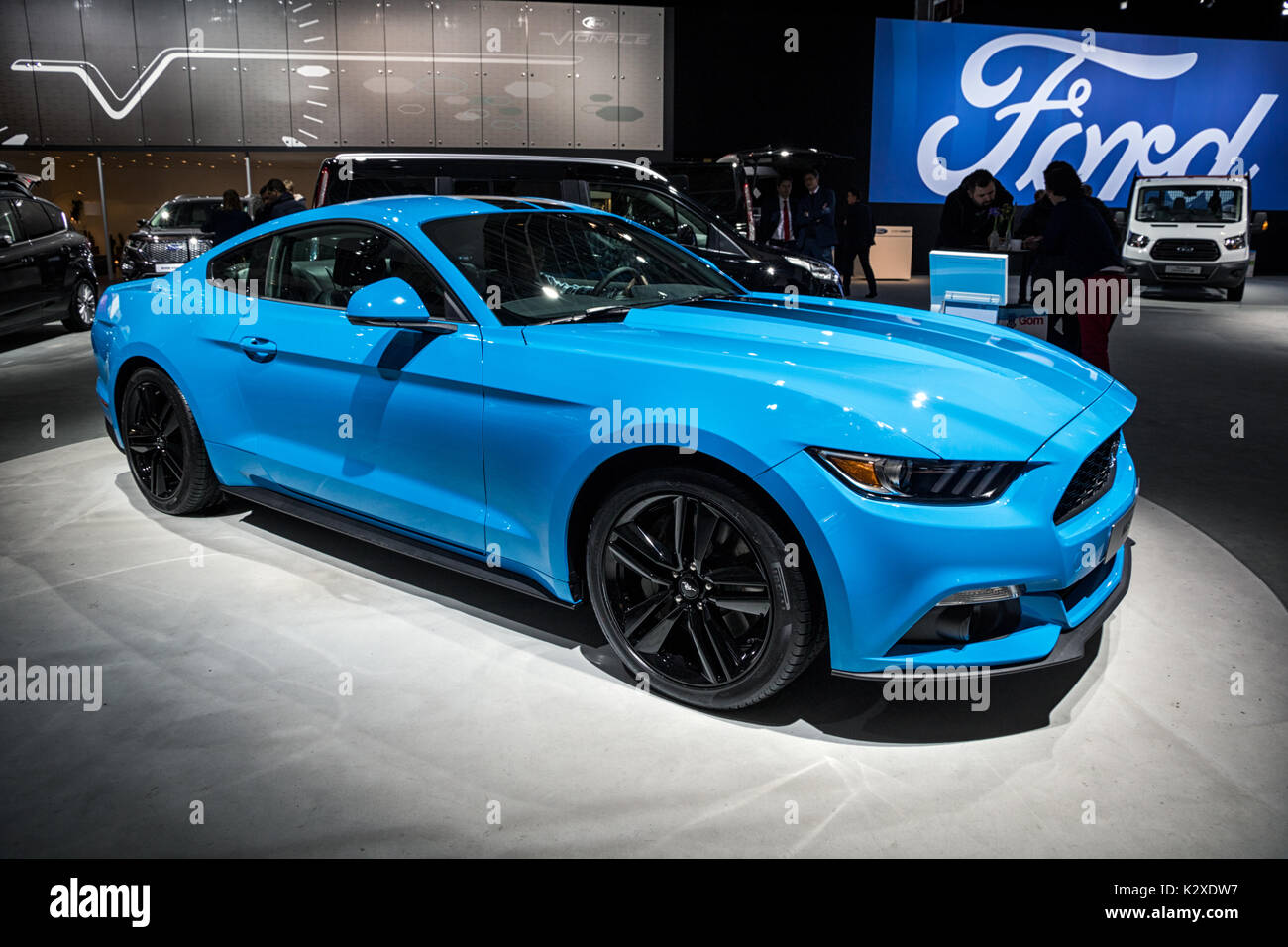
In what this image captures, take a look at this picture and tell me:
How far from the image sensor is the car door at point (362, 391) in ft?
10.2

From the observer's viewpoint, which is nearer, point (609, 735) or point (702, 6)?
point (609, 735)

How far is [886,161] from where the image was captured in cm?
1852

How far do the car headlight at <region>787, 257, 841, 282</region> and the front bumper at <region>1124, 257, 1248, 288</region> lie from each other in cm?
714

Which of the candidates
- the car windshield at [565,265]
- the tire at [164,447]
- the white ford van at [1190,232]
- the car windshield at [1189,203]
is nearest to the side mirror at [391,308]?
the car windshield at [565,265]

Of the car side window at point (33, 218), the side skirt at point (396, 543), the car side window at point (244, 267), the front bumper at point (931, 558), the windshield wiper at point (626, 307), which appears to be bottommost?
the side skirt at point (396, 543)

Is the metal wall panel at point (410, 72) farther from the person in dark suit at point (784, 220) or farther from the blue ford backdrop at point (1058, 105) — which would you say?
the blue ford backdrop at point (1058, 105)

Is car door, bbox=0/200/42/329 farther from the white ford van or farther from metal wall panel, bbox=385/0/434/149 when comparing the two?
the white ford van

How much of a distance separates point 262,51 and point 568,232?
15.6 metres

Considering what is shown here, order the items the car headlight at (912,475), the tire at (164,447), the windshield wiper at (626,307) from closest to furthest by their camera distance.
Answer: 1. the car headlight at (912,475)
2. the windshield wiper at (626,307)
3. the tire at (164,447)

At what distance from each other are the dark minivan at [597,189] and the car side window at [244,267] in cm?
408

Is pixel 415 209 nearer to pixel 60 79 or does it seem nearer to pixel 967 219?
pixel 967 219

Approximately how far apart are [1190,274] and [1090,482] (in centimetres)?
1337
